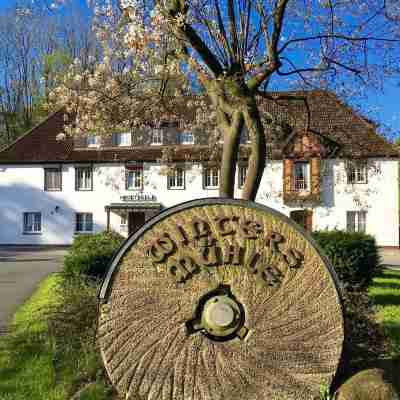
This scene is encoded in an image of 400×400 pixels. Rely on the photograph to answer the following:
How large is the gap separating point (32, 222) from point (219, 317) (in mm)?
28794

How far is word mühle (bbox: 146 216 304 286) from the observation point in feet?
12.7

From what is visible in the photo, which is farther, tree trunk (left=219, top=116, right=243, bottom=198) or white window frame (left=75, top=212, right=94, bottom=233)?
white window frame (left=75, top=212, right=94, bottom=233)

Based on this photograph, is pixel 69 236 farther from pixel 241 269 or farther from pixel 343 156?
pixel 241 269

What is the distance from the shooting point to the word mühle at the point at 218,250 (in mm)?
3881

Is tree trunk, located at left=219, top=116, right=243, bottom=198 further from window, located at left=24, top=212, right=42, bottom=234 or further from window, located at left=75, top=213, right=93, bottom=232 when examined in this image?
window, located at left=24, top=212, right=42, bottom=234

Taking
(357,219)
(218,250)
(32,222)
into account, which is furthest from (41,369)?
(32,222)

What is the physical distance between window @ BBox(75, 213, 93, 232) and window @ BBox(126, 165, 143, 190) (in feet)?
9.51

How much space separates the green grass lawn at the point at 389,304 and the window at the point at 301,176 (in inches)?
538

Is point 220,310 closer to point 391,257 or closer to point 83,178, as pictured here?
point 391,257

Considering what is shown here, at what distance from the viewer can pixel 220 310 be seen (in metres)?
3.76

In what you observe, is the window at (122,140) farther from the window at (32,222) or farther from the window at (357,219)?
the window at (357,219)

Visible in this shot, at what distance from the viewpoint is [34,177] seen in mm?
30750

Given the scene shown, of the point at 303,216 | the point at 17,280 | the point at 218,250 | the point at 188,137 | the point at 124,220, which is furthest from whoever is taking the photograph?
the point at 124,220

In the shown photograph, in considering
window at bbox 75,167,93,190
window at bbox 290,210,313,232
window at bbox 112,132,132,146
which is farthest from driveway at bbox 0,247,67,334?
window at bbox 290,210,313,232
